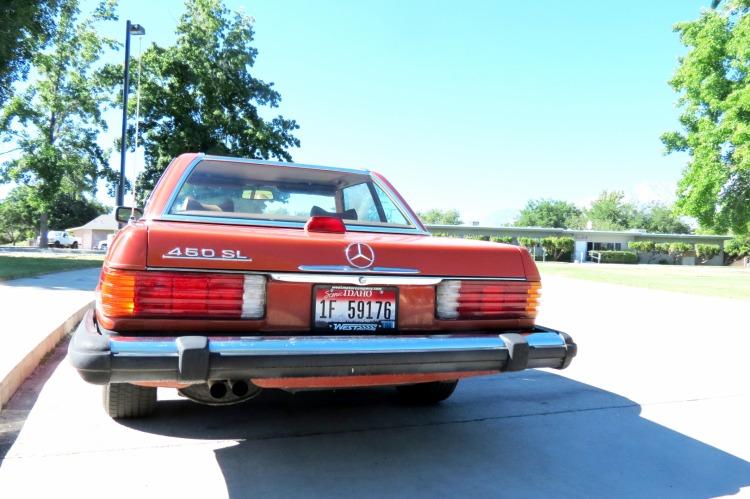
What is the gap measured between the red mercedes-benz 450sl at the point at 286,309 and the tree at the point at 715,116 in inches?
887

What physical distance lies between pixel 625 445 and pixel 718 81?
25833 mm

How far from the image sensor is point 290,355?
8.35 feet

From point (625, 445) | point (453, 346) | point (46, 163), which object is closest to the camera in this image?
point (453, 346)

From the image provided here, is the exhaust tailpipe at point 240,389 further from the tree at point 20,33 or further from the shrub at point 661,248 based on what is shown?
the shrub at point 661,248

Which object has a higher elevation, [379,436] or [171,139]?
[171,139]

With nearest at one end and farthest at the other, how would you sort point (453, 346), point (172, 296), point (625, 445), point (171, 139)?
point (172, 296) → point (453, 346) → point (625, 445) → point (171, 139)

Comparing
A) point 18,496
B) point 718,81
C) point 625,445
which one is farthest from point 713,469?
point 718,81

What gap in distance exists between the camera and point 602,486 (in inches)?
119

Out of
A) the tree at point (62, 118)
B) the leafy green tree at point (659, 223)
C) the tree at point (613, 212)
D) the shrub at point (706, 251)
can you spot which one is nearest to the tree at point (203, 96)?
the tree at point (62, 118)

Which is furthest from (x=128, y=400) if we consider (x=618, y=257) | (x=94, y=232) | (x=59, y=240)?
(x=94, y=232)

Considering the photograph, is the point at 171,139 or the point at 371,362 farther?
the point at 171,139

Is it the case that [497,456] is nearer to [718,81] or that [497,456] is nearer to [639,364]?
Answer: [639,364]

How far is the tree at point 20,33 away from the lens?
1319cm

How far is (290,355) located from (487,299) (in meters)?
1.24
